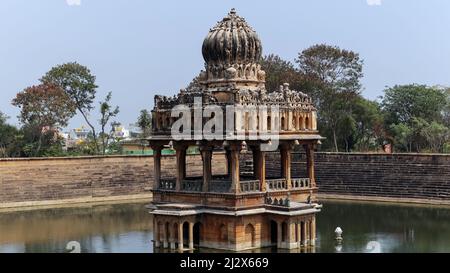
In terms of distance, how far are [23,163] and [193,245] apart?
13.7 m

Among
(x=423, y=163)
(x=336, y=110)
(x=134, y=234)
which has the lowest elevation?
A: (x=134, y=234)

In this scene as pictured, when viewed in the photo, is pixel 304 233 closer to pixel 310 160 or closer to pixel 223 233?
pixel 223 233

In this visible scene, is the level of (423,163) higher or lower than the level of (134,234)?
higher

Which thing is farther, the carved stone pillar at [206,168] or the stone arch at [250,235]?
the carved stone pillar at [206,168]

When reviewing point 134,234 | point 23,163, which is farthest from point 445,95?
point 134,234

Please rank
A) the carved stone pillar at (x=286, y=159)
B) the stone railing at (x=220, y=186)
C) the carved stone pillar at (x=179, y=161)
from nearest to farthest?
the stone railing at (x=220, y=186) < the carved stone pillar at (x=179, y=161) < the carved stone pillar at (x=286, y=159)

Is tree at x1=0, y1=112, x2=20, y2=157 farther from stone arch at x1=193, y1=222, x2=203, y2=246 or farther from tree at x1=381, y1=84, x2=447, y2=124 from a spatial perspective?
stone arch at x1=193, y1=222, x2=203, y2=246

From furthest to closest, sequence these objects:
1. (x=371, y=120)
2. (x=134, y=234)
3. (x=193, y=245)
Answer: (x=371, y=120)
(x=134, y=234)
(x=193, y=245)

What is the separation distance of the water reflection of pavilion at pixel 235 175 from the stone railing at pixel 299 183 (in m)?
0.03

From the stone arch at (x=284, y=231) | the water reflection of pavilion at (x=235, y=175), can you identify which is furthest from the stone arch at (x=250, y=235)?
the stone arch at (x=284, y=231)

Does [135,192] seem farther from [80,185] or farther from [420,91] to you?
[420,91]

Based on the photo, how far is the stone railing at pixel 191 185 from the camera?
1823 centimetres

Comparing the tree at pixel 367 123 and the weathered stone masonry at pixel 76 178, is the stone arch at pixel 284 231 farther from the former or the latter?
the tree at pixel 367 123

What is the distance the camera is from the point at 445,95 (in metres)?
47.0
